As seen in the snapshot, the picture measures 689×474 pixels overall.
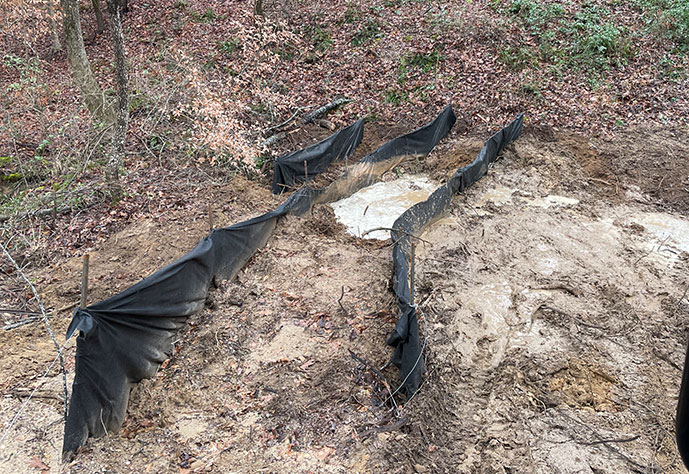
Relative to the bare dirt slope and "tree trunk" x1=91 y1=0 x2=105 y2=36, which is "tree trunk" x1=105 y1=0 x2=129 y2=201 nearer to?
A: the bare dirt slope

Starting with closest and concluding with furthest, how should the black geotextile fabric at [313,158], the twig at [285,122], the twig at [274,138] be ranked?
the black geotextile fabric at [313,158] < the twig at [274,138] < the twig at [285,122]

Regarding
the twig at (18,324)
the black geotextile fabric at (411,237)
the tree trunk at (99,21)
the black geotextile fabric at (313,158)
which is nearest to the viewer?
the black geotextile fabric at (411,237)

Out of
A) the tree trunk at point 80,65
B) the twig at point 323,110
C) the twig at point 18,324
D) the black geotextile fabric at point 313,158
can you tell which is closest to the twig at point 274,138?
the twig at point 323,110

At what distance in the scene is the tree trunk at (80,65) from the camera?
1161 centimetres

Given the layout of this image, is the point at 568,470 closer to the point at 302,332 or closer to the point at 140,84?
the point at 302,332

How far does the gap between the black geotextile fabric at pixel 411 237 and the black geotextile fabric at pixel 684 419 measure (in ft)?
14.4

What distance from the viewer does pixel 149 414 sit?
5.69 meters

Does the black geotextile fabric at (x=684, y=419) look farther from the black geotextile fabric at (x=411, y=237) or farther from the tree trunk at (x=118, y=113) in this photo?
the tree trunk at (x=118, y=113)

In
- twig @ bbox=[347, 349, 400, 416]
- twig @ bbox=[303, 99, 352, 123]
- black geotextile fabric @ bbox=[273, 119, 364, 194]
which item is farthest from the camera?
twig @ bbox=[303, 99, 352, 123]

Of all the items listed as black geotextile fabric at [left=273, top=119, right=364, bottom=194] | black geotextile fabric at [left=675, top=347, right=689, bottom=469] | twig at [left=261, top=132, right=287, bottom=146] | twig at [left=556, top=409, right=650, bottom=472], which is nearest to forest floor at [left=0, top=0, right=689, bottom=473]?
twig at [left=556, top=409, right=650, bottom=472]

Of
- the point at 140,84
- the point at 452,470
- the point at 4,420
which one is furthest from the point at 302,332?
the point at 140,84

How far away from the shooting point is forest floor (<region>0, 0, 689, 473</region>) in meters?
5.35

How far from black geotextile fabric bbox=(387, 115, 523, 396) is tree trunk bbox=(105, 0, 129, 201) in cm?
552

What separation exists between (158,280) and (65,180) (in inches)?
232
